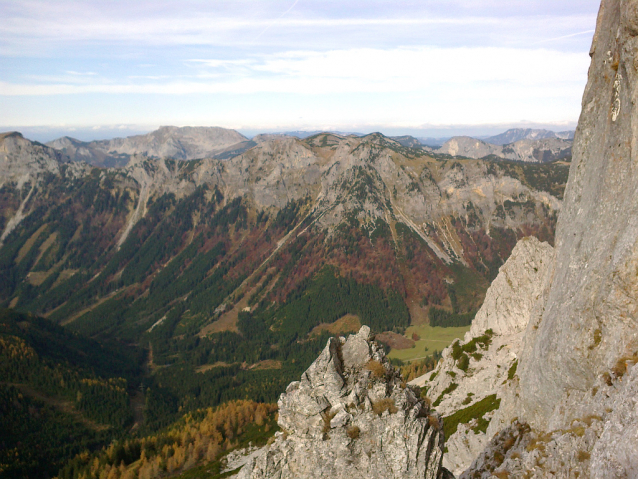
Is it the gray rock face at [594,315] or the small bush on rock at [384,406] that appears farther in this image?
the small bush on rock at [384,406]

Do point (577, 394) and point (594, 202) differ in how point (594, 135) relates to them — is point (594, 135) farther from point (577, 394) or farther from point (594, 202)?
point (577, 394)

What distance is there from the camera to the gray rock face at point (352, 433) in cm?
2406

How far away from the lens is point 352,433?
24.5 metres

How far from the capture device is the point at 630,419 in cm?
1945

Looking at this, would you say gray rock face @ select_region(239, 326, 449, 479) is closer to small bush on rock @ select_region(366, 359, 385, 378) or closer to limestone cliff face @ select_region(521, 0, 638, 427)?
small bush on rock @ select_region(366, 359, 385, 378)

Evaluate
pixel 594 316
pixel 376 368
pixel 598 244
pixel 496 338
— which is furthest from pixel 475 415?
pixel 376 368

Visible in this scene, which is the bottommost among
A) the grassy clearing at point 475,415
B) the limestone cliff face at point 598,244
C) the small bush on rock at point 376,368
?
the grassy clearing at point 475,415

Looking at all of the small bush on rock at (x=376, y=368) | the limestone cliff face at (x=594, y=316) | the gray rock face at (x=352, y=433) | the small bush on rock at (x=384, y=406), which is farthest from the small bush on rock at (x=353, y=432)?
the limestone cliff face at (x=594, y=316)

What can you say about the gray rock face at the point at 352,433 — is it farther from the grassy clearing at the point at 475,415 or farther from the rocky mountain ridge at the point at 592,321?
the grassy clearing at the point at 475,415

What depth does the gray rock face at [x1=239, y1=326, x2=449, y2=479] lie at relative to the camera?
2406 cm

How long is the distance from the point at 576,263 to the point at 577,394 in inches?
441

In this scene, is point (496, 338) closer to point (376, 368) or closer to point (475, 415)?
point (475, 415)

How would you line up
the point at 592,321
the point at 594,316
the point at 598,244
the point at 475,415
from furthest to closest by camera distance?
1. the point at 475,415
2. the point at 598,244
3. the point at 592,321
4. the point at 594,316

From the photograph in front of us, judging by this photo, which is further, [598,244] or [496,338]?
[496,338]
